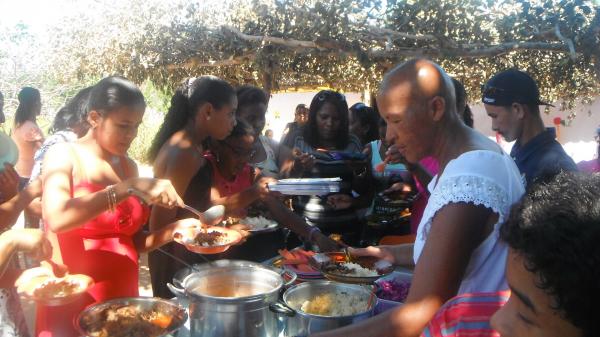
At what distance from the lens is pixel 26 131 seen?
462 centimetres

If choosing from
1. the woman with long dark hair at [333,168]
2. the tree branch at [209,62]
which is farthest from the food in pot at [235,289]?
the tree branch at [209,62]

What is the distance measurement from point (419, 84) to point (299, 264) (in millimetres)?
1118

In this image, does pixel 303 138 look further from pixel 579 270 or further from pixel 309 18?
pixel 579 270

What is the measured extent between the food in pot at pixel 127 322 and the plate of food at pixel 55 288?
128mm

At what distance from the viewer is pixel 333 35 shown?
542 centimetres

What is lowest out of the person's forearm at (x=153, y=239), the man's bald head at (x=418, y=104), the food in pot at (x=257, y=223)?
the food in pot at (x=257, y=223)

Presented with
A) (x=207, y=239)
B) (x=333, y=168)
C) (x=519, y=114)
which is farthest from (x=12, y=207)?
(x=519, y=114)

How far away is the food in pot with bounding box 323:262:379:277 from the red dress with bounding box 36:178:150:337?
85cm

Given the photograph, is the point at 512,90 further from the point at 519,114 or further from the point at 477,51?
the point at 477,51

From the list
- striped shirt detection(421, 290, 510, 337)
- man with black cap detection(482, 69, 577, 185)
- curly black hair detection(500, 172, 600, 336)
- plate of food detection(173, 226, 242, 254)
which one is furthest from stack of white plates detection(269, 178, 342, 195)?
curly black hair detection(500, 172, 600, 336)

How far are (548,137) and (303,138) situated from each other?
189 centimetres

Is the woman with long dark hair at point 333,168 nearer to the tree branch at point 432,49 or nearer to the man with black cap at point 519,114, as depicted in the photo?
the man with black cap at point 519,114

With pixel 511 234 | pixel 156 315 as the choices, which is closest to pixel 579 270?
pixel 511 234

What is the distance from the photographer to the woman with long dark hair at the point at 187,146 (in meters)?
2.39
